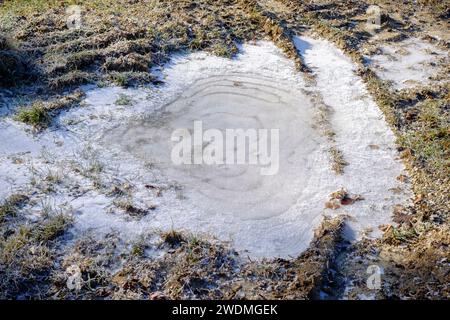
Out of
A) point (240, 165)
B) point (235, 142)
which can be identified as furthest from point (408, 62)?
point (240, 165)

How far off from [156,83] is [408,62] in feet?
15.5

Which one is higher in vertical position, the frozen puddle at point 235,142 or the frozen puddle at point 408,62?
the frozen puddle at point 408,62

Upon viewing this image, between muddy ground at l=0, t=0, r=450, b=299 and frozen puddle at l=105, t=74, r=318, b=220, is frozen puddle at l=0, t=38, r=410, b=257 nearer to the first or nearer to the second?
frozen puddle at l=105, t=74, r=318, b=220

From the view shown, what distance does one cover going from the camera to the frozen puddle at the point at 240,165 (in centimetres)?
597

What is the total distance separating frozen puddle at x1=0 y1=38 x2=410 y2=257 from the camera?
5973mm

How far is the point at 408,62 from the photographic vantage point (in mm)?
9289

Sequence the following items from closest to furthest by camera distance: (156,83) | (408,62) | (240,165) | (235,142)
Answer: (240,165) → (235,142) → (156,83) → (408,62)

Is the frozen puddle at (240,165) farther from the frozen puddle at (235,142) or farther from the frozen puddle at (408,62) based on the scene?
the frozen puddle at (408,62)

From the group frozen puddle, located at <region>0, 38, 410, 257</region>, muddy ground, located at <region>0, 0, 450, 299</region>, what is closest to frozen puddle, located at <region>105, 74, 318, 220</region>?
frozen puddle, located at <region>0, 38, 410, 257</region>

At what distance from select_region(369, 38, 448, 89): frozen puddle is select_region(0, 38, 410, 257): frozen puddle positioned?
0.62m

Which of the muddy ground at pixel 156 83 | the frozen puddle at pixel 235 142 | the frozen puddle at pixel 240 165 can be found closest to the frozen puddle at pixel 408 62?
the muddy ground at pixel 156 83

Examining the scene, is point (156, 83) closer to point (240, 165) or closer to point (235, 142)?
point (235, 142)

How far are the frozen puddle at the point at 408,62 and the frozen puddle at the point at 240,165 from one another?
2.05 feet
